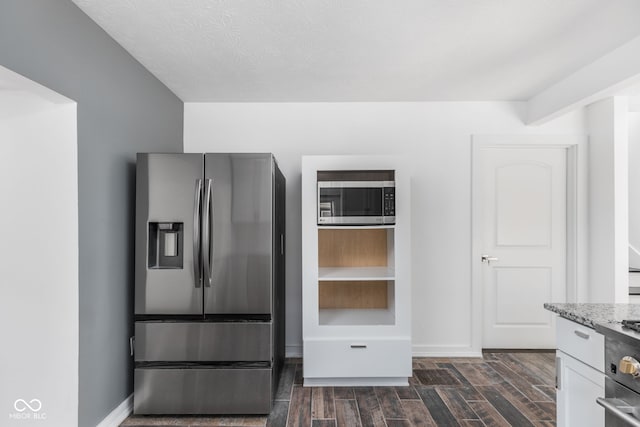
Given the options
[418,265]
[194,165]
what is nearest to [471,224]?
[418,265]

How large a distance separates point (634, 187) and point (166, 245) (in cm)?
424

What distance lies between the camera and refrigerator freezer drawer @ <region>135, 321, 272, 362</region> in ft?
8.05

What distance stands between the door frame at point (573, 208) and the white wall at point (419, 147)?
56 millimetres

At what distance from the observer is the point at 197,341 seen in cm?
246

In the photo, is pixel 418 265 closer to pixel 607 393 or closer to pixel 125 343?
pixel 607 393

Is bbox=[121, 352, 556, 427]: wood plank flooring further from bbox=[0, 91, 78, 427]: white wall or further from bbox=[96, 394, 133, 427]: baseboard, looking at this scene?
bbox=[0, 91, 78, 427]: white wall

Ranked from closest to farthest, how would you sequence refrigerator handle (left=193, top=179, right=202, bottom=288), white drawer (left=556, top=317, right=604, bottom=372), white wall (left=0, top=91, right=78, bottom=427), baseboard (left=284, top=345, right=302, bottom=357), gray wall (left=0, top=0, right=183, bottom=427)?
white drawer (left=556, top=317, right=604, bottom=372), gray wall (left=0, top=0, right=183, bottom=427), white wall (left=0, top=91, right=78, bottom=427), refrigerator handle (left=193, top=179, right=202, bottom=288), baseboard (left=284, top=345, right=302, bottom=357)

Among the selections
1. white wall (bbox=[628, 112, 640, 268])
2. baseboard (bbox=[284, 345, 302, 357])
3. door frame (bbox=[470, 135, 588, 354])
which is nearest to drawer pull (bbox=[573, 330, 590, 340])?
door frame (bbox=[470, 135, 588, 354])

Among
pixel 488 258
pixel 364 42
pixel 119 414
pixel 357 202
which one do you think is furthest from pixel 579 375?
pixel 119 414

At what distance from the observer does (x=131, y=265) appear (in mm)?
2584

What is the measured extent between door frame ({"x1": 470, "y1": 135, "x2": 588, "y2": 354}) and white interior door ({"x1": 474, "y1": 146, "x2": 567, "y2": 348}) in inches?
3.7

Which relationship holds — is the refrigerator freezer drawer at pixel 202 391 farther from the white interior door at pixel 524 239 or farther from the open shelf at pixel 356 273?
the white interior door at pixel 524 239

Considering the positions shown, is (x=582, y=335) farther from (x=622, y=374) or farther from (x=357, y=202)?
(x=357, y=202)

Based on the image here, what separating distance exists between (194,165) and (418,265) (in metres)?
2.26
